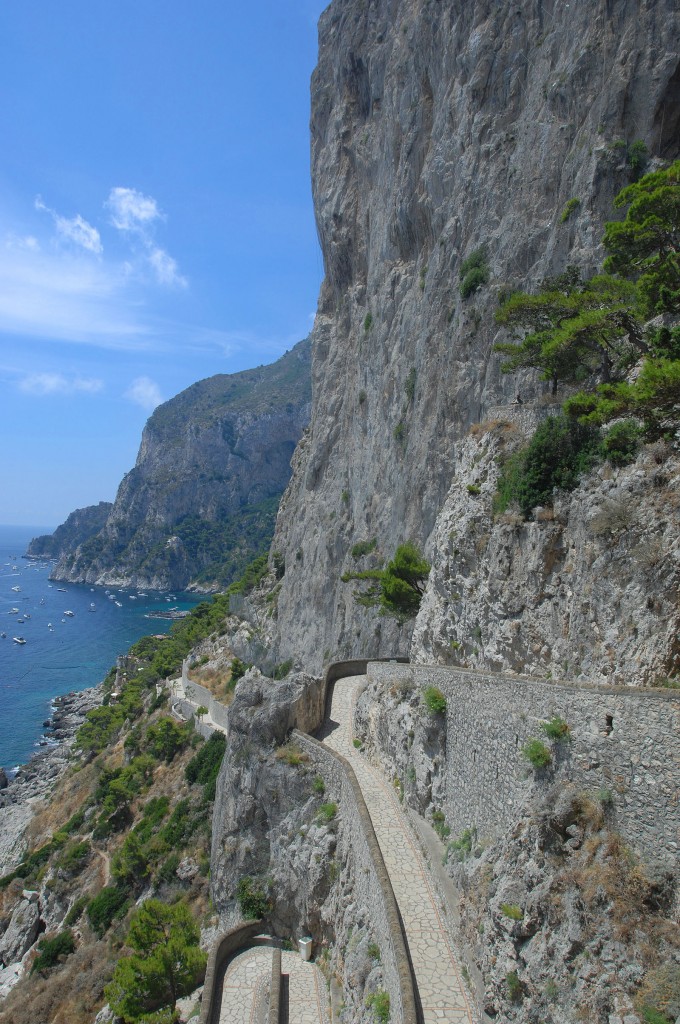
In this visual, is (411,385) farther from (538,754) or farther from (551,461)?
(538,754)

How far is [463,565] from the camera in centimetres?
1681

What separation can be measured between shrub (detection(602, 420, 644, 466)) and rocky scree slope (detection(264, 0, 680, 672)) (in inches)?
303

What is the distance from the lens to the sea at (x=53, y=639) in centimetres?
6250

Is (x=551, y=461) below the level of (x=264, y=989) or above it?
above

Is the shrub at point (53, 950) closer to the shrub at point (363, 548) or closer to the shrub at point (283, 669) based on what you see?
the shrub at point (283, 669)

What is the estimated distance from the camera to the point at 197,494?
171 m

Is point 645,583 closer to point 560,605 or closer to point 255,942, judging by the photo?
point 560,605

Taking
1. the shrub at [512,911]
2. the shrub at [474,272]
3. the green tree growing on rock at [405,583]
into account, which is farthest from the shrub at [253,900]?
the shrub at [474,272]

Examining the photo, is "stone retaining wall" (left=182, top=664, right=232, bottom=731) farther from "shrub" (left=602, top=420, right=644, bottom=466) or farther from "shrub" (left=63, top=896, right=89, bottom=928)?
"shrub" (left=602, top=420, right=644, bottom=466)

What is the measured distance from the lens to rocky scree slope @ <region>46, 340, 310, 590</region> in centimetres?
15875

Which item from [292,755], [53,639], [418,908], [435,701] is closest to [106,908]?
[292,755]

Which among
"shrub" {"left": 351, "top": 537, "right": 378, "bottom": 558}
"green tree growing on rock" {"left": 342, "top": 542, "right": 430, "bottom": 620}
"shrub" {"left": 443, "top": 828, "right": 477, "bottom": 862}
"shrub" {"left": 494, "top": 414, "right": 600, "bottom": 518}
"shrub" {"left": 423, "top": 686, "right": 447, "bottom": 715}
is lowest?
"shrub" {"left": 443, "top": 828, "right": 477, "bottom": 862}

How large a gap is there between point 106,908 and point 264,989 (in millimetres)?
16940

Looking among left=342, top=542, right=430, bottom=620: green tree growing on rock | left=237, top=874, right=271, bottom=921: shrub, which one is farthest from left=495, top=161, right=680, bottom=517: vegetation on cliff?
left=237, top=874, right=271, bottom=921: shrub
